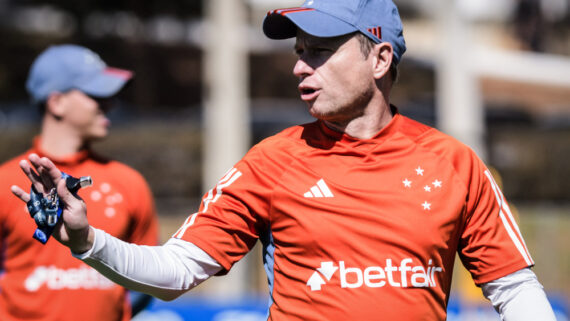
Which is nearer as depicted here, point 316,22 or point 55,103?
point 316,22

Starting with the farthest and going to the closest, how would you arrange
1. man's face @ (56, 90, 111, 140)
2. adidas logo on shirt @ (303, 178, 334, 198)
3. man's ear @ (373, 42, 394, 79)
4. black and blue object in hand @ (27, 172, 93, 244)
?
man's face @ (56, 90, 111, 140) → man's ear @ (373, 42, 394, 79) → adidas logo on shirt @ (303, 178, 334, 198) → black and blue object in hand @ (27, 172, 93, 244)

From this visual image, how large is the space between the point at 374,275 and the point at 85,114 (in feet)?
7.72

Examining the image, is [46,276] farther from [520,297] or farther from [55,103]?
[520,297]

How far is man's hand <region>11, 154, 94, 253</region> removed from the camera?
8.13 ft

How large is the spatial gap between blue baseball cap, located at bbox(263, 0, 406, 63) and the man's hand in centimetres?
99

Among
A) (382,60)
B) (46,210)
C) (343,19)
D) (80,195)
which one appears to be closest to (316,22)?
(343,19)

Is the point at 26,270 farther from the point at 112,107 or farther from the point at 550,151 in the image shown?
the point at 550,151

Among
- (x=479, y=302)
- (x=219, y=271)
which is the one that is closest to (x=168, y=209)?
(x=479, y=302)

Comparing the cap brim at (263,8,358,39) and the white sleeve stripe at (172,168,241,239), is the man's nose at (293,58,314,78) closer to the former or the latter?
the cap brim at (263,8,358,39)

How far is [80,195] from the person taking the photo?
4.15m

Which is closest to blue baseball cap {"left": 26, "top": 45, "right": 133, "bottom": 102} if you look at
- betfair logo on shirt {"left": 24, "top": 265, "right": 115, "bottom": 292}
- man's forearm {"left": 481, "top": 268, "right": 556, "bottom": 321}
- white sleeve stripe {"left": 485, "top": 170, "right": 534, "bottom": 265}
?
betfair logo on shirt {"left": 24, "top": 265, "right": 115, "bottom": 292}

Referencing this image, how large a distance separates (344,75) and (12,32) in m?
11.8

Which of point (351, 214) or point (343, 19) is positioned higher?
point (343, 19)

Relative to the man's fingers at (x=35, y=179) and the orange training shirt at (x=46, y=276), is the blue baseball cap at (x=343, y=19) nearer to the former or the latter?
the man's fingers at (x=35, y=179)
